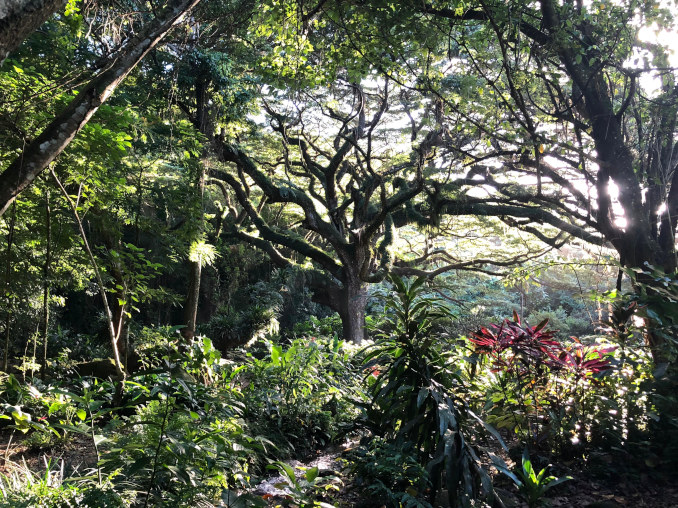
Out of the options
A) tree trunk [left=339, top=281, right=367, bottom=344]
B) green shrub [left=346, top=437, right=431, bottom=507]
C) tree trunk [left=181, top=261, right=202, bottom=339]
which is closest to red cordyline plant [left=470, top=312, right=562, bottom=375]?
green shrub [left=346, top=437, right=431, bottom=507]

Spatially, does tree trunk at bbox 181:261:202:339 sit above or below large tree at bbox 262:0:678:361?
below

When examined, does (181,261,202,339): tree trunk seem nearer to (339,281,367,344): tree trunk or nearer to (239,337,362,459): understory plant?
(239,337,362,459): understory plant

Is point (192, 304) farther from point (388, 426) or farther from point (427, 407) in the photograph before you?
point (427, 407)

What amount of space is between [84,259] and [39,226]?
523 mm

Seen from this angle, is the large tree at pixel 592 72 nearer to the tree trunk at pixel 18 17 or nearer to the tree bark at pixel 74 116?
the tree bark at pixel 74 116

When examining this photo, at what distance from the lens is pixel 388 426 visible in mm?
3094

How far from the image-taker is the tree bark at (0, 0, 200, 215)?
6.89 feet

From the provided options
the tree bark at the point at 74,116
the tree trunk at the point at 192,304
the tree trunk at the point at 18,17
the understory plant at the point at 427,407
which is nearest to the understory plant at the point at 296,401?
the understory plant at the point at 427,407

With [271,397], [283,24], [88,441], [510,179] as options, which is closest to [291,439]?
[271,397]

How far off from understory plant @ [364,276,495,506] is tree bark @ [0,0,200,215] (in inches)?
80.5

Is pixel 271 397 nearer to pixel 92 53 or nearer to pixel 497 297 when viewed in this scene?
pixel 92 53

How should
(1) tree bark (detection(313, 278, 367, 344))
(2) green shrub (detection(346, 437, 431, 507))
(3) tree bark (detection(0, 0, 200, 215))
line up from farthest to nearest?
(1) tree bark (detection(313, 278, 367, 344)) → (2) green shrub (detection(346, 437, 431, 507)) → (3) tree bark (detection(0, 0, 200, 215))

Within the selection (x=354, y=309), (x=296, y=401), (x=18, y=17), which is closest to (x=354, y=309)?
(x=354, y=309)

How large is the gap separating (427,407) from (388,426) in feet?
1.57
